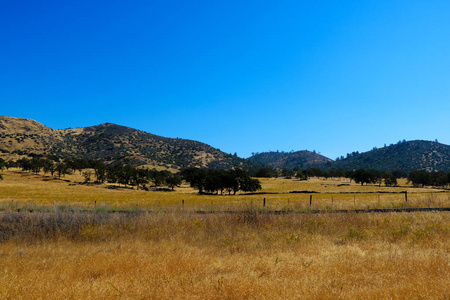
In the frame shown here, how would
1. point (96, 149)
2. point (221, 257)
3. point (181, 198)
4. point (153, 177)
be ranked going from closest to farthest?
point (221, 257)
point (181, 198)
point (153, 177)
point (96, 149)

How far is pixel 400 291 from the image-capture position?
5.89 m

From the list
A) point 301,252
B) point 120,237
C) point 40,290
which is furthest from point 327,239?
point 40,290

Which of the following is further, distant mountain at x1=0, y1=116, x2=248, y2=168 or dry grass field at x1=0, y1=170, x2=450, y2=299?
distant mountain at x1=0, y1=116, x2=248, y2=168

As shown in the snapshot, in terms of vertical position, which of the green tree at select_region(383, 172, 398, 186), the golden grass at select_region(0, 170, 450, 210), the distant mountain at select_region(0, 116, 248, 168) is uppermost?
the distant mountain at select_region(0, 116, 248, 168)

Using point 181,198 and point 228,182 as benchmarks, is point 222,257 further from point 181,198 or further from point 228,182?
point 228,182

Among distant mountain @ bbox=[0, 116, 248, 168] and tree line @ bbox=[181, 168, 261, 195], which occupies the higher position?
distant mountain @ bbox=[0, 116, 248, 168]

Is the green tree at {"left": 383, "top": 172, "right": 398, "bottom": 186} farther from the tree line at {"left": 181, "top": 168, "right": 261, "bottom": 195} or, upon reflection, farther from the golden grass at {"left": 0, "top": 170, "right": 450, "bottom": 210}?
the tree line at {"left": 181, "top": 168, "right": 261, "bottom": 195}

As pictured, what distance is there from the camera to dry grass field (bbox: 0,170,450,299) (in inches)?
238

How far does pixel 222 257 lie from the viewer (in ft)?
28.7

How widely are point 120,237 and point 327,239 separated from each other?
8212 millimetres

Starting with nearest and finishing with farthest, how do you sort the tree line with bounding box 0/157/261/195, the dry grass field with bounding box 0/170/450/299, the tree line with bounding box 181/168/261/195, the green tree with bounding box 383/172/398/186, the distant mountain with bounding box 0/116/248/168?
the dry grass field with bounding box 0/170/450/299 → the tree line with bounding box 181/168/261/195 → the tree line with bounding box 0/157/261/195 → the green tree with bounding box 383/172/398/186 → the distant mountain with bounding box 0/116/248/168

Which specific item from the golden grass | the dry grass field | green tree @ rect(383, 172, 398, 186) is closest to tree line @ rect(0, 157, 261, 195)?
the golden grass

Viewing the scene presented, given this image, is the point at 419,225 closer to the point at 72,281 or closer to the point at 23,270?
the point at 72,281

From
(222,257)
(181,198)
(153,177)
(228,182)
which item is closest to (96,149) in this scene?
(153,177)
